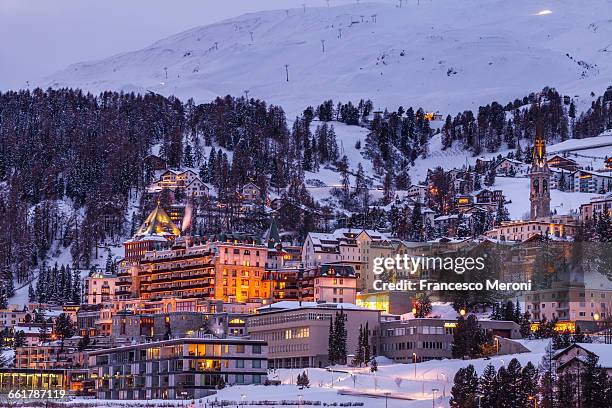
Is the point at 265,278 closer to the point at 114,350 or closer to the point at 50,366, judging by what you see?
the point at 50,366

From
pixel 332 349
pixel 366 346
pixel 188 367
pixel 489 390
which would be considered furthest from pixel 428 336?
pixel 489 390

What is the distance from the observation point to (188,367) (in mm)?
128375

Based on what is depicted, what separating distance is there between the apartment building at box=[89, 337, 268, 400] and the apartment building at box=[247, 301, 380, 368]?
42.1 ft

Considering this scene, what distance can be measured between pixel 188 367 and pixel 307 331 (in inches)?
794

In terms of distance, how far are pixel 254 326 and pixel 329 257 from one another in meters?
33.0

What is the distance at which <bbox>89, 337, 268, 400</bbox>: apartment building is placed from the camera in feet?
420

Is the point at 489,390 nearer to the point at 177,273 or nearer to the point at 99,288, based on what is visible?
the point at 177,273

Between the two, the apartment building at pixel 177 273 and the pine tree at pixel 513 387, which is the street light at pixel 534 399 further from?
the apartment building at pixel 177 273

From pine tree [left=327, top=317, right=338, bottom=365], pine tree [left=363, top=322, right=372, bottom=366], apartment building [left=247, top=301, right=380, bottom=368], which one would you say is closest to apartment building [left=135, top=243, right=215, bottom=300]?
apartment building [left=247, top=301, right=380, bottom=368]

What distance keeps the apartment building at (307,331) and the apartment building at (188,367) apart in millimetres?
12843

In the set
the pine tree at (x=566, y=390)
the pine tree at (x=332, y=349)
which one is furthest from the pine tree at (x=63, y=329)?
the pine tree at (x=566, y=390)

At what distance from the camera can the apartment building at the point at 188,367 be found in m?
128

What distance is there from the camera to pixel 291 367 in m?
145

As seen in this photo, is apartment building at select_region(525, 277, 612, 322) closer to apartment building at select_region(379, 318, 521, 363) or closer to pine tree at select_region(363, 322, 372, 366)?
apartment building at select_region(379, 318, 521, 363)
